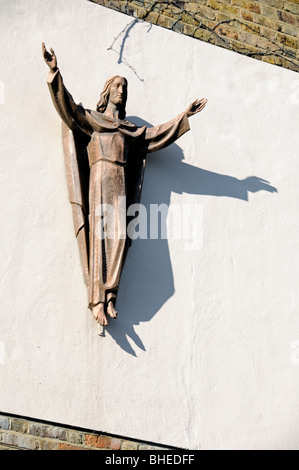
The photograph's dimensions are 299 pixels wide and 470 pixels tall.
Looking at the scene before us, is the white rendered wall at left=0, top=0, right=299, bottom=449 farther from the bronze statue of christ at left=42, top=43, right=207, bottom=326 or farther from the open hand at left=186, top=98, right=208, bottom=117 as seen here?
the open hand at left=186, top=98, right=208, bottom=117

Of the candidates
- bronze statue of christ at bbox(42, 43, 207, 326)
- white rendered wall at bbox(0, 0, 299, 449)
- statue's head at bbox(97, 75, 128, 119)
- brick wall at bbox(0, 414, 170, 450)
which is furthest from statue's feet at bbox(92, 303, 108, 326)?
statue's head at bbox(97, 75, 128, 119)

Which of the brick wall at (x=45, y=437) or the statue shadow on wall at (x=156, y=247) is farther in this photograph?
the statue shadow on wall at (x=156, y=247)

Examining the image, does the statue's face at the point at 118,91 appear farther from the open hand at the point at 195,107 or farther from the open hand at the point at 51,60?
the open hand at the point at 51,60

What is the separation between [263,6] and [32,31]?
7.23ft

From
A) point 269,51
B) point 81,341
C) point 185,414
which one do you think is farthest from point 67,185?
point 269,51

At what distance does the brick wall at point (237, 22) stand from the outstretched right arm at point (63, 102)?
1314 mm

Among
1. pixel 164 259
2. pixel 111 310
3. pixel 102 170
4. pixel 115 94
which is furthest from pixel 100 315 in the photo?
pixel 115 94

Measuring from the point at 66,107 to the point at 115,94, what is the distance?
1.63 feet


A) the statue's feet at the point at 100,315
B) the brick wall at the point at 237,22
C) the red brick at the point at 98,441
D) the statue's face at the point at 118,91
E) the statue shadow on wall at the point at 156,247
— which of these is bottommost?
the red brick at the point at 98,441

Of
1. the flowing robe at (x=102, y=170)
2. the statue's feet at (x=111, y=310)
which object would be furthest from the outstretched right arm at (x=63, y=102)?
the statue's feet at (x=111, y=310)

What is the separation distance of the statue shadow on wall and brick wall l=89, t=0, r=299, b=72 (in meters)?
1.05

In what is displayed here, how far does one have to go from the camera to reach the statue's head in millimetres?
9469

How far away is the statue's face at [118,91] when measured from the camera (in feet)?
31.0

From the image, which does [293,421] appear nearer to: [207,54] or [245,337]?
[245,337]
